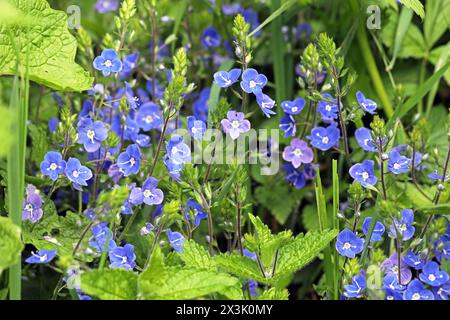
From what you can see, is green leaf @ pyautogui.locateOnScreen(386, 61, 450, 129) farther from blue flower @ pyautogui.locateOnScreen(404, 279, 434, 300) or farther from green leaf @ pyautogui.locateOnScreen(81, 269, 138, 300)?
green leaf @ pyautogui.locateOnScreen(81, 269, 138, 300)

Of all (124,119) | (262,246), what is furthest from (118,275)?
(124,119)

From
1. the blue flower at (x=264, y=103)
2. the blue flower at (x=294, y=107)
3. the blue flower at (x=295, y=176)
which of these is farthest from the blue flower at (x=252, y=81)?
the blue flower at (x=295, y=176)

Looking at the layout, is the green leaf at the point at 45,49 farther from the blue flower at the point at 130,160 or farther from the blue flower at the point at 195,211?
the blue flower at the point at 195,211

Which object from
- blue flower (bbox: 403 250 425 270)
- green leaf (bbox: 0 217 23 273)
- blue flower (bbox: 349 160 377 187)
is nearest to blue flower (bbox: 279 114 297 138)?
blue flower (bbox: 349 160 377 187)

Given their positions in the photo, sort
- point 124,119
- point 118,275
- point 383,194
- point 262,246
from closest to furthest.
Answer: point 118,275
point 262,246
point 383,194
point 124,119

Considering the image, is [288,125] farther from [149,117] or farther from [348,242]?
[348,242]
